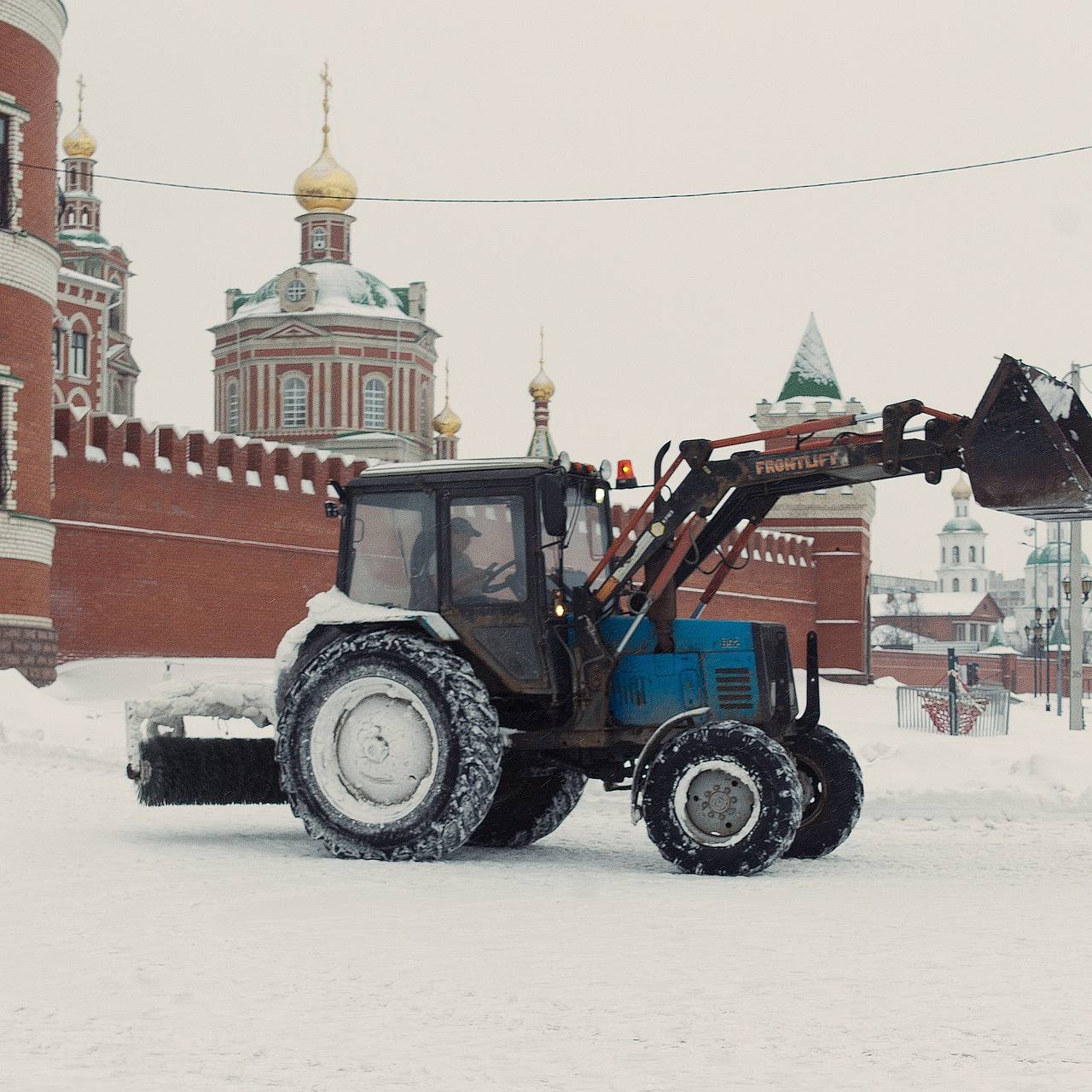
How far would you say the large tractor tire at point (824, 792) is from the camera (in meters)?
9.78

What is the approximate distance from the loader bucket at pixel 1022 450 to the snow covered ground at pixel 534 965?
1.85 meters

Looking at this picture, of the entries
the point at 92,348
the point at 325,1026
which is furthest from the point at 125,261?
the point at 325,1026

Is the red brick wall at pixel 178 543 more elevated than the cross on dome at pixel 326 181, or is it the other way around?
the cross on dome at pixel 326 181

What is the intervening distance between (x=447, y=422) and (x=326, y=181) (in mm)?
9457

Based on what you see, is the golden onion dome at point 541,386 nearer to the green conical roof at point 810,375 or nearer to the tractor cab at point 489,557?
the green conical roof at point 810,375

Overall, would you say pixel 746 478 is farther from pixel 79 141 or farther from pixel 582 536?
pixel 79 141

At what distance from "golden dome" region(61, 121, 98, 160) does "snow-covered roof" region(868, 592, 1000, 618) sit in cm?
7611

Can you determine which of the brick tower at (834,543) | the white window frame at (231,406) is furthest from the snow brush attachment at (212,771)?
the white window frame at (231,406)

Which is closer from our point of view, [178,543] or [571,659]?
[571,659]

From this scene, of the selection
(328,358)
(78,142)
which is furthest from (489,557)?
(78,142)

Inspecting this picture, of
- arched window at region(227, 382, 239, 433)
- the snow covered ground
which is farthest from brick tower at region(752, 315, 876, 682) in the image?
the snow covered ground

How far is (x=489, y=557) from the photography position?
9.62m

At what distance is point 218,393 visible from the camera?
196ft

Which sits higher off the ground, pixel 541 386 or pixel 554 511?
pixel 541 386
